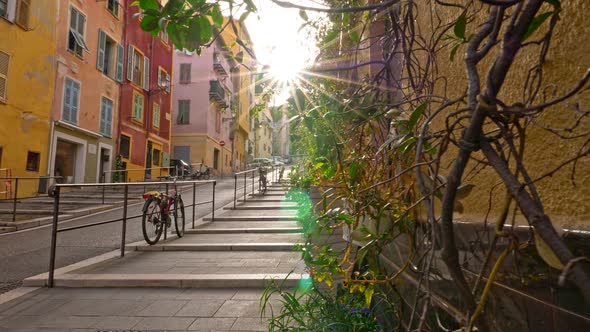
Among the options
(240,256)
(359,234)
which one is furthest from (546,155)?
(240,256)

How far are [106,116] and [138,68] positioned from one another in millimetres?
4228

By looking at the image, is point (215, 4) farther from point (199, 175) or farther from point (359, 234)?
point (199, 175)

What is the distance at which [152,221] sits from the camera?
244 inches

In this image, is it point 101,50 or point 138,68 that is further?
point 138,68

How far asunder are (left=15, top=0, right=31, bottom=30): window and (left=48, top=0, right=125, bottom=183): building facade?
1.49 meters

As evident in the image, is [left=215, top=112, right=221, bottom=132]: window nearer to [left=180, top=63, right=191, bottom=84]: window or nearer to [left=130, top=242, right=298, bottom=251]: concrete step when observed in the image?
[left=180, top=63, right=191, bottom=84]: window

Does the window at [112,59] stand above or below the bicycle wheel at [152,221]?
above

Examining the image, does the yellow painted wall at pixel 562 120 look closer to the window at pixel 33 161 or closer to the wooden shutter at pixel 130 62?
the window at pixel 33 161

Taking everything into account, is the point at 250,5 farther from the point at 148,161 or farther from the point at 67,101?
the point at 148,161

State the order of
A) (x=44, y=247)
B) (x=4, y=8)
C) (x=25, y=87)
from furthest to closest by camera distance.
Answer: (x=25, y=87), (x=4, y=8), (x=44, y=247)

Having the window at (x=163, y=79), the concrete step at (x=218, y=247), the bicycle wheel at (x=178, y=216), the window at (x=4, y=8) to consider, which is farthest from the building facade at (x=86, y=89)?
the concrete step at (x=218, y=247)

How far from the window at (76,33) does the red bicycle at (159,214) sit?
447 inches

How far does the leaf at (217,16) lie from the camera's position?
1.37 metres

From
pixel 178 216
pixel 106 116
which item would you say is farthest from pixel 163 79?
pixel 178 216
